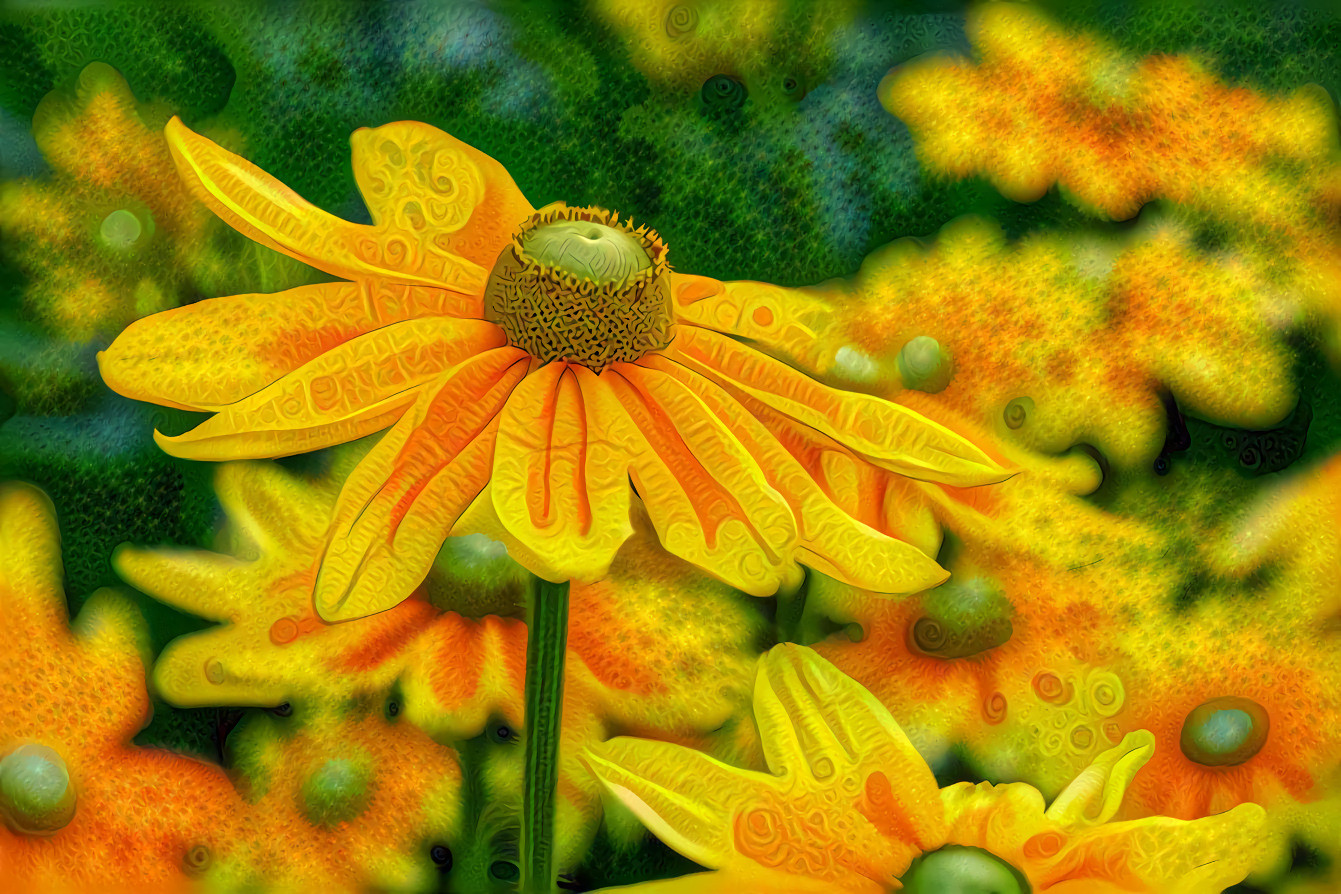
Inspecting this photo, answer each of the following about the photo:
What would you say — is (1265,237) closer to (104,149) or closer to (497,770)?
(497,770)

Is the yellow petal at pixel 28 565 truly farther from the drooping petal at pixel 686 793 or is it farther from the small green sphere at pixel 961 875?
the small green sphere at pixel 961 875

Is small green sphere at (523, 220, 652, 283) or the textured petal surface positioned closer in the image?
small green sphere at (523, 220, 652, 283)

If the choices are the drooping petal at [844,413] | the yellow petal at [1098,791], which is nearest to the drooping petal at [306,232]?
the drooping petal at [844,413]

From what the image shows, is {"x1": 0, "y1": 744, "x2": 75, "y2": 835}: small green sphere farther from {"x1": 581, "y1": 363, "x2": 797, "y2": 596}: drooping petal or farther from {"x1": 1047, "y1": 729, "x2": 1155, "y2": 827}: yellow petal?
{"x1": 1047, "y1": 729, "x2": 1155, "y2": 827}: yellow petal

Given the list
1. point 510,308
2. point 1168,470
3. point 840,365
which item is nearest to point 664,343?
point 510,308

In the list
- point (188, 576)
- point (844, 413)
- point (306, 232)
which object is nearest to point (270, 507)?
point (188, 576)

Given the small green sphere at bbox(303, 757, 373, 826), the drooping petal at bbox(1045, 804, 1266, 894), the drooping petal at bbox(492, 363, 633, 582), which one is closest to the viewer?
the drooping petal at bbox(492, 363, 633, 582)

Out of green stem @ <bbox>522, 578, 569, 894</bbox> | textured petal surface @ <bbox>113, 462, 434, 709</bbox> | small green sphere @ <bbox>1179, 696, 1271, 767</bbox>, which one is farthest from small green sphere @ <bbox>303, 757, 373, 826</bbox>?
small green sphere @ <bbox>1179, 696, 1271, 767</bbox>
